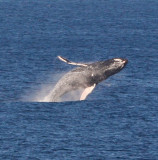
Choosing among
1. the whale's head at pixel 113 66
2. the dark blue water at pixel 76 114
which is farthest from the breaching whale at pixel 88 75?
the dark blue water at pixel 76 114

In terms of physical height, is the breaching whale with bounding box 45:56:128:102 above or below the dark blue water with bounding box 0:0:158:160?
above

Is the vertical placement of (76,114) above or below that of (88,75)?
below

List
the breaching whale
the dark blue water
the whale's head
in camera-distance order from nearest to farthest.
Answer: the dark blue water < the breaching whale < the whale's head

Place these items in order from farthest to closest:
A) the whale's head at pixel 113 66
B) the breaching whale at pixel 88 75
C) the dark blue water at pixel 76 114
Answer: the whale's head at pixel 113 66
the breaching whale at pixel 88 75
the dark blue water at pixel 76 114

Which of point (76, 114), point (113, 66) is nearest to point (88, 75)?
point (113, 66)

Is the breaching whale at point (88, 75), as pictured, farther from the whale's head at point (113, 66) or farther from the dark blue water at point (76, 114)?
the dark blue water at point (76, 114)

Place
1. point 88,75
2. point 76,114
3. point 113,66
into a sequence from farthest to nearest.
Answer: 1. point 76,114
2. point 113,66
3. point 88,75

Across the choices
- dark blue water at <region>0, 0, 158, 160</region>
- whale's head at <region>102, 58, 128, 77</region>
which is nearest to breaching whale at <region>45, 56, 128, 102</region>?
whale's head at <region>102, 58, 128, 77</region>

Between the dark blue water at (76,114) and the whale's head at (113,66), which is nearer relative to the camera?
the dark blue water at (76,114)

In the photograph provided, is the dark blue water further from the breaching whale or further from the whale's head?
the whale's head

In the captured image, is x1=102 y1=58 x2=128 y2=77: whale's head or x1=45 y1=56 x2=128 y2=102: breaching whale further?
x1=102 y1=58 x2=128 y2=77: whale's head

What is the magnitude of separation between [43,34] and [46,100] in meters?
91.7

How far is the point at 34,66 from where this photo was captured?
456 ft

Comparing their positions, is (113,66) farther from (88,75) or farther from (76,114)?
(76,114)
